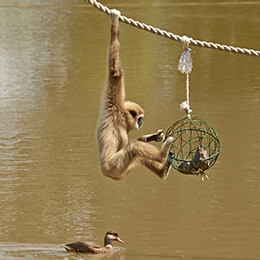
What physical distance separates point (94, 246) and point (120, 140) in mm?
1913

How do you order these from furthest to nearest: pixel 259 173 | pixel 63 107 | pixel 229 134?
pixel 63 107 → pixel 229 134 → pixel 259 173

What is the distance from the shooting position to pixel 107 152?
21.4 ft

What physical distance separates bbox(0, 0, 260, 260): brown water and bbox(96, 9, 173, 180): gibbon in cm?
183

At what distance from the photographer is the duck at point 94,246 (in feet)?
25.5

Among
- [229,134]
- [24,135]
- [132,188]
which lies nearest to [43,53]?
[24,135]

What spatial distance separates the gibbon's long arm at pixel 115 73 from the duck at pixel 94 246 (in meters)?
2.20

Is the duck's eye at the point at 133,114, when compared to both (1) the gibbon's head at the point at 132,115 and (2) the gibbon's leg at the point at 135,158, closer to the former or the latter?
(1) the gibbon's head at the point at 132,115

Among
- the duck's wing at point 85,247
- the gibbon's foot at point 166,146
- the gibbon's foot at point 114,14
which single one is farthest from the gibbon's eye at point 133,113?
the duck's wing at point 85,247

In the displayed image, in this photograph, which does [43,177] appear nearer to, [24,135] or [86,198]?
[86,198]

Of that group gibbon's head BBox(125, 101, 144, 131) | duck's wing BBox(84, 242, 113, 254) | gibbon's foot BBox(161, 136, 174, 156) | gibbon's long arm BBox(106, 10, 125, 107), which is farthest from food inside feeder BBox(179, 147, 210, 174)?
duck's wing BBox(84, 242, 113, 254)

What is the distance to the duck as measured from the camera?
306 inches

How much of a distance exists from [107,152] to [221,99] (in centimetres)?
916

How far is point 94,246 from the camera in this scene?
7.86 m

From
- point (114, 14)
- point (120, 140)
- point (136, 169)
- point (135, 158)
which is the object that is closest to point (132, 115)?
point (120, 140)
